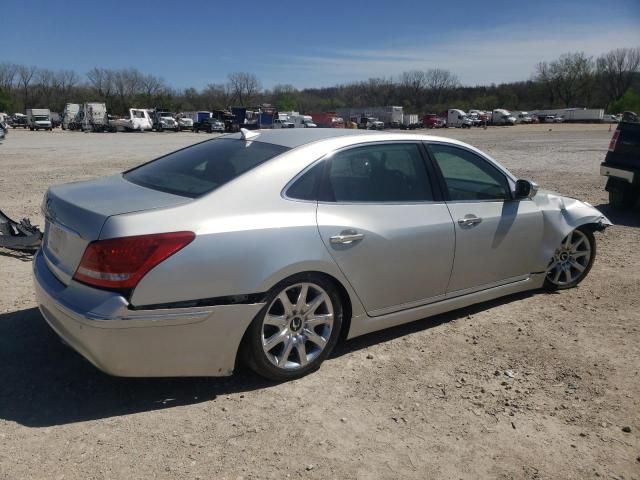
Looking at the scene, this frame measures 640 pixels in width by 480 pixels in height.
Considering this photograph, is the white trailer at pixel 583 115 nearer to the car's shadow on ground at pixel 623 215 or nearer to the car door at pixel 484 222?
the car's shadow on ground at pixel 623 215

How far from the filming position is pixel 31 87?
127625mm

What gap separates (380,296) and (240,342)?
106 cm

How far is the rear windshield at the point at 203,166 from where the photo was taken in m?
3.41

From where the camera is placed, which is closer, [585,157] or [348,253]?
[348,253]

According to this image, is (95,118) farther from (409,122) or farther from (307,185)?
(307,185)

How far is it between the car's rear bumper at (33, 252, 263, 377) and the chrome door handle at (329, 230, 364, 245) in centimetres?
64

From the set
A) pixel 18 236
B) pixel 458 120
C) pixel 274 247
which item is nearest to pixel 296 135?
pixel 274 247

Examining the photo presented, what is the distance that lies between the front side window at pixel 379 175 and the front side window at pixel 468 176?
0.22 m

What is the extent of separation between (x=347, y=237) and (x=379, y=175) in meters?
0.67

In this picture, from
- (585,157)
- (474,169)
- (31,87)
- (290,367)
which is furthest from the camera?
(31,87)

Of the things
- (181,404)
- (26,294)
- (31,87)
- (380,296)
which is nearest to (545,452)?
(380,296)

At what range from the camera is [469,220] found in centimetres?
418

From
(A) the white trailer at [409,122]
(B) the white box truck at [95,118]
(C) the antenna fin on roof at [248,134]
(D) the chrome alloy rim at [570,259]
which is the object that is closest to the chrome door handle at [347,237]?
(C) the antenna fin on roof at [248,134]

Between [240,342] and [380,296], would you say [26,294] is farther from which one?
[380,296]
